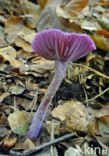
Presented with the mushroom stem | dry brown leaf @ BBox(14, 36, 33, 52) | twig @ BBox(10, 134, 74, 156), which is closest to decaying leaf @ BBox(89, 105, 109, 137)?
twig @ BBox(10, 134, 74, 156)

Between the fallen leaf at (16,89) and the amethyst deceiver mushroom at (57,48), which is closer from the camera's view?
the amethyst deceiver mushroom at (57,48)

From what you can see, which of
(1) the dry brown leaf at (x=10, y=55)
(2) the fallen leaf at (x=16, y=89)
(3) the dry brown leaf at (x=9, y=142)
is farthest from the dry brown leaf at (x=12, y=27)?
(3) the dry brown leaf at (x=9, y=142)

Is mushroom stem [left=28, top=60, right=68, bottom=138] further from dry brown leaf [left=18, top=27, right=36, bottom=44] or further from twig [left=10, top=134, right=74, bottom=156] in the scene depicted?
dry brown leaf [left=18, top=27, right=36, bottom=44]

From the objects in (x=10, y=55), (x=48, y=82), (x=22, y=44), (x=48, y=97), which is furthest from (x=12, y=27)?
(x=48, y=97)

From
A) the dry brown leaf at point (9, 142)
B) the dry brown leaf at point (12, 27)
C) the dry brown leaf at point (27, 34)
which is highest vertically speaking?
the dry brown leaf at point (12, 27)

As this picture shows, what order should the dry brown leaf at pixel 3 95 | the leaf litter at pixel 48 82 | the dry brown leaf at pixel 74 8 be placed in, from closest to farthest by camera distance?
the leaf litter at pixel 48 82 < the dry brown leaf at pixel 3 95 < the dry brown leaf at pixel 74 8

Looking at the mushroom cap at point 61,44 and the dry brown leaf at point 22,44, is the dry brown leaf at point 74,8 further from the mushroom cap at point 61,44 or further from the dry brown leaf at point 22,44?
the mushroom cap at point 61,44

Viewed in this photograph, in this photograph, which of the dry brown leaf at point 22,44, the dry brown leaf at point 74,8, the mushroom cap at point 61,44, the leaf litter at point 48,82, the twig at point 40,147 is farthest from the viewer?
the dry brown leaf at point 74,8

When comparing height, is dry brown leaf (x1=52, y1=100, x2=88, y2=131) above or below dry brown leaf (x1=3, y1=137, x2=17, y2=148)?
above

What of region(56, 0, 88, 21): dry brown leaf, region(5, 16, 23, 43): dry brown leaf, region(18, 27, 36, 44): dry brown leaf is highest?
region(56, 0, 88, 21): dry brown leaf
